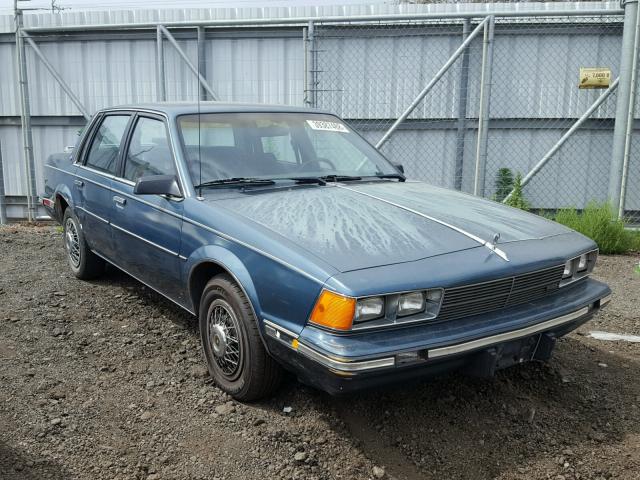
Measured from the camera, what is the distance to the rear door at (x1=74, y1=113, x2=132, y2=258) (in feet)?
15.1

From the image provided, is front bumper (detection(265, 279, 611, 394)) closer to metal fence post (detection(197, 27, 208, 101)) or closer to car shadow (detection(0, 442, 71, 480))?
car shadow (detection(0, 442, 71, 480))

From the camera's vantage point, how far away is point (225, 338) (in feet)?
10.7

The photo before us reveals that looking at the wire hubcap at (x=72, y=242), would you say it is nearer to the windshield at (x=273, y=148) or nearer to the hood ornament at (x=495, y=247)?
the windshield at (x=273, y=148)

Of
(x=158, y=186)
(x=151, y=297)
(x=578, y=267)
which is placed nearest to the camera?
(x=578, y=267)

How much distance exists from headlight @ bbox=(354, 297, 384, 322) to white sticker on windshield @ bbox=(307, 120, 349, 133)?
7.03 feet

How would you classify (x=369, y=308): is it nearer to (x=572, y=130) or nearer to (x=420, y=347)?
(x=420, y=347)

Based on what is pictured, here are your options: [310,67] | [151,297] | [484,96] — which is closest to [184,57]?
[310,67]

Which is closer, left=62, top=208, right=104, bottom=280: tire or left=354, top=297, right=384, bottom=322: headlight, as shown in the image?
left=354, top=297, right=384, bottom=322: headlight

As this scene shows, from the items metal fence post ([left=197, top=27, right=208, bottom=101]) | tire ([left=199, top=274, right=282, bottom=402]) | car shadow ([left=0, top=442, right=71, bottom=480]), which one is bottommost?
car shadow ([left=0, top=442, right=71, bottom=480])

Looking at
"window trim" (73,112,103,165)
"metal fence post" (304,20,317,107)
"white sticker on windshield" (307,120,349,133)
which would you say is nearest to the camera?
"white sticker on windshield" (307,120,349,133)

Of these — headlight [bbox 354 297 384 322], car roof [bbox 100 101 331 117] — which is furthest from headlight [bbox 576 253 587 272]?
car roof [bbox 100 101 331 117]

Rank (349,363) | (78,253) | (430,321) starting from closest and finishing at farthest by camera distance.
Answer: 1. (349,363)
2. (430,321)
3. (78,253)

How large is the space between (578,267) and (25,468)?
9.91 feet

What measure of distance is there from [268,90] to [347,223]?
18.6 feet
